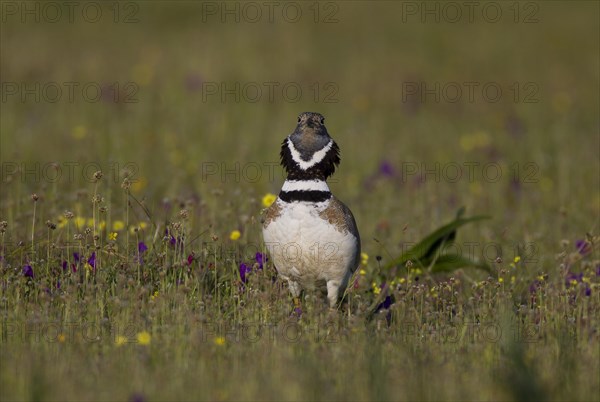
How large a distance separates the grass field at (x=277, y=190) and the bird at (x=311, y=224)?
241 mm

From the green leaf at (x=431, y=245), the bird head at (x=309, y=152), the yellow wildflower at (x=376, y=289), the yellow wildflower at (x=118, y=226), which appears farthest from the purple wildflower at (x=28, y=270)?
the green leaf at (x=431, y=245)

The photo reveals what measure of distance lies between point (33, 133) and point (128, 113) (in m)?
1.71

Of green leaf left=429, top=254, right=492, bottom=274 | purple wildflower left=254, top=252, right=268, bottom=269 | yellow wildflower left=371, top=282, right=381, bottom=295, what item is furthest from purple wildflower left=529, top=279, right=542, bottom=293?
purple wildflower left=254, top=252, right=268, bottom=269

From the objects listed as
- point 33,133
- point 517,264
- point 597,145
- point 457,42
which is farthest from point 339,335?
point 457,42

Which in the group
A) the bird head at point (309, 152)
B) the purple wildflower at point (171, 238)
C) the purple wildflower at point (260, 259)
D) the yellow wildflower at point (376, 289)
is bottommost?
the yellow wildflower at point (376, 289)

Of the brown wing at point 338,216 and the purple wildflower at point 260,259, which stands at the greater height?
the brown wing at point 338,216

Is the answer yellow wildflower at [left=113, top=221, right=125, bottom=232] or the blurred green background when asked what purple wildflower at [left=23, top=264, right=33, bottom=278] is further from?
the blurred green background

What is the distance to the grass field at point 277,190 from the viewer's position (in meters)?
5.20

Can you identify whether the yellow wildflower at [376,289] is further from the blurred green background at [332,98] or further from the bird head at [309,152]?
the blurred green background at [332,98]

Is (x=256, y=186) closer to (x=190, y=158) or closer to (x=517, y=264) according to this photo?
(x=190, y=158)

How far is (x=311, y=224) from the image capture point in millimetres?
6262

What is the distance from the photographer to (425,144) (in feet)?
44.1

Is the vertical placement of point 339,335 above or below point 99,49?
below

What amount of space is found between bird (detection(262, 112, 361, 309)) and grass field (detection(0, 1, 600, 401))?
0.24 metres
